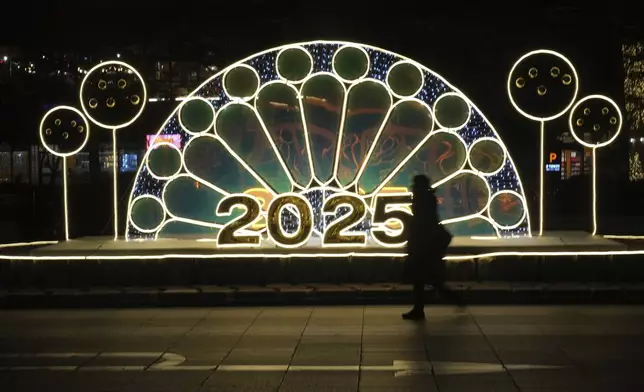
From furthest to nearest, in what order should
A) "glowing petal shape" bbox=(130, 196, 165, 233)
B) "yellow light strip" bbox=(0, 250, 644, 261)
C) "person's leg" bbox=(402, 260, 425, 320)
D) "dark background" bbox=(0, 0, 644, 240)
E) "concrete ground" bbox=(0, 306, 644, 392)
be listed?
"dark background" bbox=(0, 0, 644, 240)
"glowing petal shape" bbox=(130, 196, 165, 233)
"yellow light strip" bbox=(0, 250, 644, 261)
"person's leg" bbox=(402, 260, 425, 320)
"concrete ground" bbox=(0, 306, 644, 392)

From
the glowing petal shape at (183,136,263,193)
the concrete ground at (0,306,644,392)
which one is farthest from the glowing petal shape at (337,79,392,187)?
the concrete ground at (0,306,644,392)

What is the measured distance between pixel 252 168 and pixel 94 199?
14.5 meters

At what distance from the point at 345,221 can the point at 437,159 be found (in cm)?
337

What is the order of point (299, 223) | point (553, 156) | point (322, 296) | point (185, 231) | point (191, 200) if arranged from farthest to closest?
1. point (553, 156)
2. point (185, 231)
3. point (191, 200)
4. point (299, 223)
5. point (322, 296)

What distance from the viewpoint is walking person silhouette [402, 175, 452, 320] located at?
13250mm

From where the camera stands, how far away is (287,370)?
9.89 m

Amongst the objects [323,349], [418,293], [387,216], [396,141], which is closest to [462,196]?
[396,141]

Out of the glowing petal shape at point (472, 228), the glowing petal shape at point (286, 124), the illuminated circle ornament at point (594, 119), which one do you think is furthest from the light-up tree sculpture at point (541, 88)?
the glowing petal shape at point (286, 124)

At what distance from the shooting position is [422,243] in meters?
13.3

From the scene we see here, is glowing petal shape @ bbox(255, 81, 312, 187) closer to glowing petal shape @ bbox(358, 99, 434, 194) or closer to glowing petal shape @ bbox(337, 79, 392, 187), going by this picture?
glowing petal shape @ bbox(337, 79, 392, 187)

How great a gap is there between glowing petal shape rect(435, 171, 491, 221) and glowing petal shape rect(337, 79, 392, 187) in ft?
5.64

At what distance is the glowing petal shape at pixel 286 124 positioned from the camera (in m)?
19.7

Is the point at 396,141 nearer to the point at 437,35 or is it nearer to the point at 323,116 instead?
the point at 323,116

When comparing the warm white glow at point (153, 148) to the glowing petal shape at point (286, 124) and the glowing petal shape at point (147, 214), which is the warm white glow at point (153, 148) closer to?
the glowing petal shape at point (147, 214)
